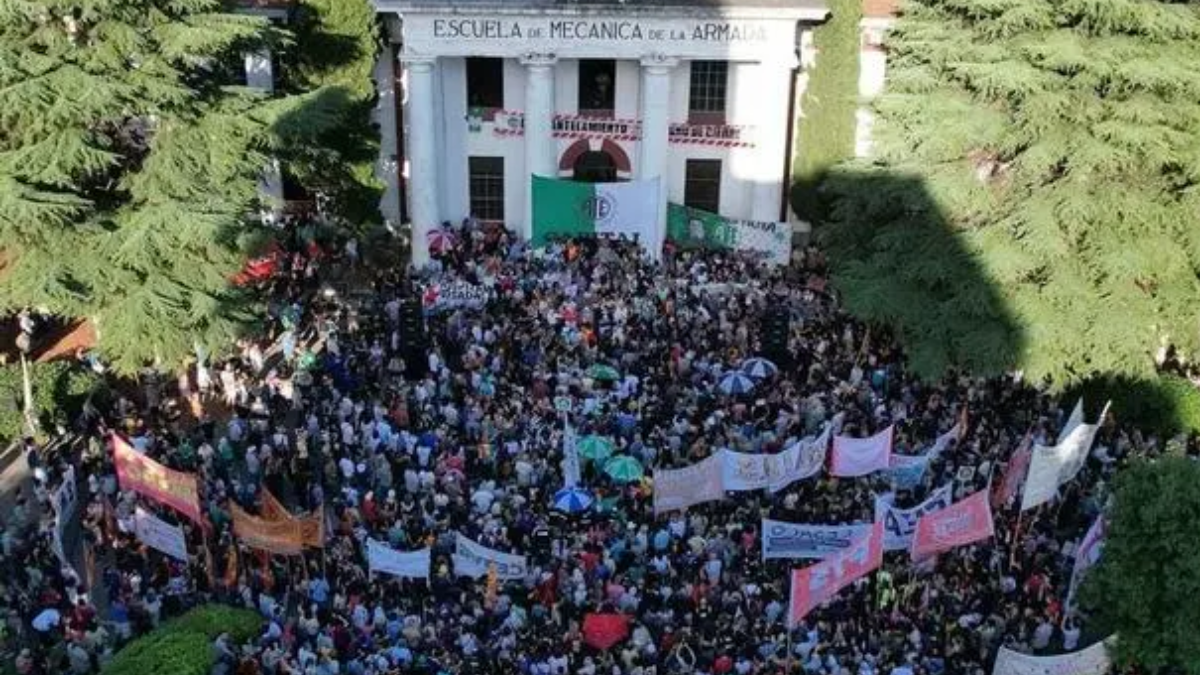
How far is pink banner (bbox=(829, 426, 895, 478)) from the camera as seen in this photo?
22266 millimetres

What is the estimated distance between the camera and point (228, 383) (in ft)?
91.2

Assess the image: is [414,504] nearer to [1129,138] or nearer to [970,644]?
[970,644]

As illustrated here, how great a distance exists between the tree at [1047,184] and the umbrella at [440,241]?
39.4ft

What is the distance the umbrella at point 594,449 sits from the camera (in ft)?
76.5

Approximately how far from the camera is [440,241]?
113 feet

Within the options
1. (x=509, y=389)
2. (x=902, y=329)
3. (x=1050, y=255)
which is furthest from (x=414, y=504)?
(x=1050, y=255)

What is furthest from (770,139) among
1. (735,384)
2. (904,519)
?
(904,519)

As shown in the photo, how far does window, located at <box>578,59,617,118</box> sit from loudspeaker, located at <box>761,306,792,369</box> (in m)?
10.2

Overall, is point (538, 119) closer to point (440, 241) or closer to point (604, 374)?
point (440, 241)

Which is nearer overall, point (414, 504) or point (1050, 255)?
point (414, 504)

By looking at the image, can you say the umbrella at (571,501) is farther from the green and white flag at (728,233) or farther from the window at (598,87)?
the window at (598,87)

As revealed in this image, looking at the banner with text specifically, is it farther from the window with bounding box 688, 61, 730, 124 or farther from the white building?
the window with bounding box 688, 61, 730, 124

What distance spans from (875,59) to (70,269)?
21.3m

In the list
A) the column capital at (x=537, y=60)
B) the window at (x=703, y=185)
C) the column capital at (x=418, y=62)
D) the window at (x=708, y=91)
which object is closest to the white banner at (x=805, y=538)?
the column capital at (x=537, y=60)
